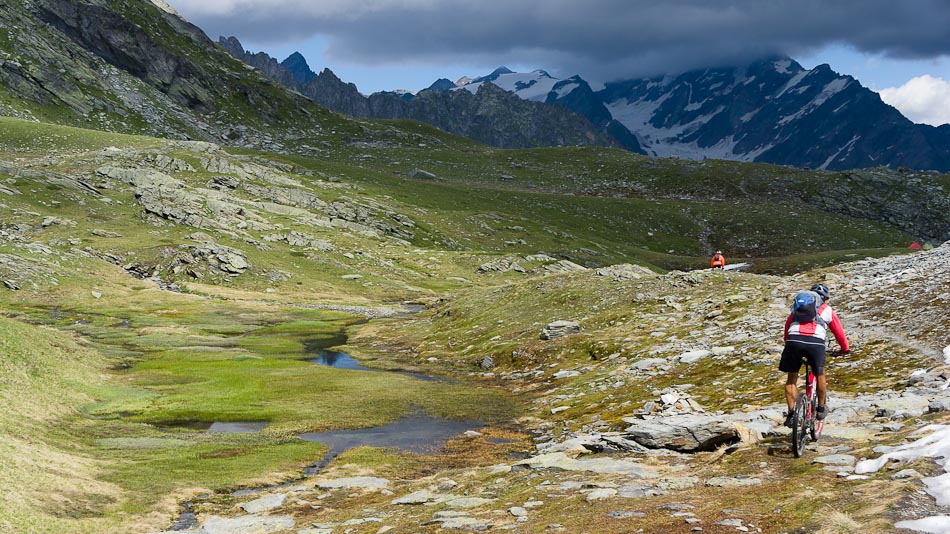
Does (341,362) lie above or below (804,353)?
below

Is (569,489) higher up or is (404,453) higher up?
(569,489)

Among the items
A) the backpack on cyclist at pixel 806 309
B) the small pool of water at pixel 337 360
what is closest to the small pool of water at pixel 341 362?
the small pool of water at pixel 337 360

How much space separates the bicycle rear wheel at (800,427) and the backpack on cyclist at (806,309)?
209cm

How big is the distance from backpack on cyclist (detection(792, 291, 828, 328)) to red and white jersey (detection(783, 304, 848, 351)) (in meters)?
0.09

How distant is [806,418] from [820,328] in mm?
2467

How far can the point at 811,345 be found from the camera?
60.2 feet

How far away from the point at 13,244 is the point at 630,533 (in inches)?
4548

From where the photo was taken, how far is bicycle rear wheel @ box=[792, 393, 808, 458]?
1778 cm

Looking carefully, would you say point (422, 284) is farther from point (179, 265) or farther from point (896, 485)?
point (896, 485)

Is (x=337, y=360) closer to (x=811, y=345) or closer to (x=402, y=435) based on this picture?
(x=402, y=435)

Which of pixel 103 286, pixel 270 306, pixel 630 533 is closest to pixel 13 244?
pixel 103 286

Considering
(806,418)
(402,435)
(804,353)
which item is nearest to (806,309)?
(804,353)

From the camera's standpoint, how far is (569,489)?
1948 cm

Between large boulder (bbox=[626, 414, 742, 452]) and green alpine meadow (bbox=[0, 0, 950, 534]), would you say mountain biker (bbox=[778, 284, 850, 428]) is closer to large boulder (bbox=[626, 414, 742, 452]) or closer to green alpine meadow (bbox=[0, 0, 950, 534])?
green alpine meadow (bbox=[0, 0, 950, 534])
